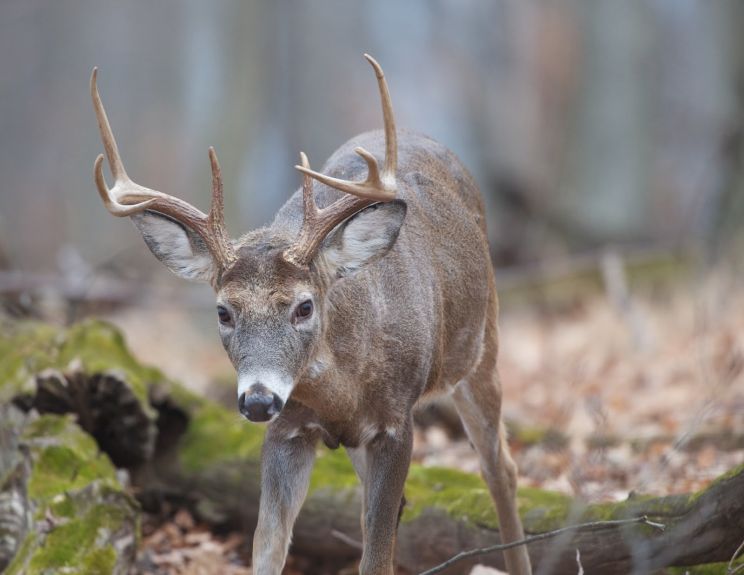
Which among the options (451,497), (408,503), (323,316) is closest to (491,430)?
(451,497)

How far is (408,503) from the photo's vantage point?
21.4 feet

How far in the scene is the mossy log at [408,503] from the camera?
4.73 m

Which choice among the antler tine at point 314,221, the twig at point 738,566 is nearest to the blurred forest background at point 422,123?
the antler tine at point 314,221

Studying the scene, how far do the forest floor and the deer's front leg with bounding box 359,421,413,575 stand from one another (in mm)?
784

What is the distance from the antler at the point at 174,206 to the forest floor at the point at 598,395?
183 cm

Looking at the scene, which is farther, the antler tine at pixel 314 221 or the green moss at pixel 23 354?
the green moss at pixel 23 354

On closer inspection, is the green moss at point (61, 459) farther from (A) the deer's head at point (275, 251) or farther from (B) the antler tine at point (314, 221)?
(B) the antler tine at point (314, 221)

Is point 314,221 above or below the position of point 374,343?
above

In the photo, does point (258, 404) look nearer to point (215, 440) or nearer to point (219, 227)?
point (219, 227)

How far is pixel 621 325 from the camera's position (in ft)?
39.4

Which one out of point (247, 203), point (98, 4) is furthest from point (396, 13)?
point (98, 4)

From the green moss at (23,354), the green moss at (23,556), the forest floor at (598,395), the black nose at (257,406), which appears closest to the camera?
the black nose at (257,406)

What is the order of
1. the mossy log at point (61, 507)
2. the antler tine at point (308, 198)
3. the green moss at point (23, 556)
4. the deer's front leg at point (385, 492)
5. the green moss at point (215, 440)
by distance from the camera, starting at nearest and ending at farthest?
1. the antler tine at point (308, 198)
2. the deer's front leg at point (385, 492)
3. the green moss at point (23, 556)
4. the mossy log at point (61, 507)
5. the green moss at point (215, 440)

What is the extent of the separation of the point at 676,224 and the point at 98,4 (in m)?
9.51
